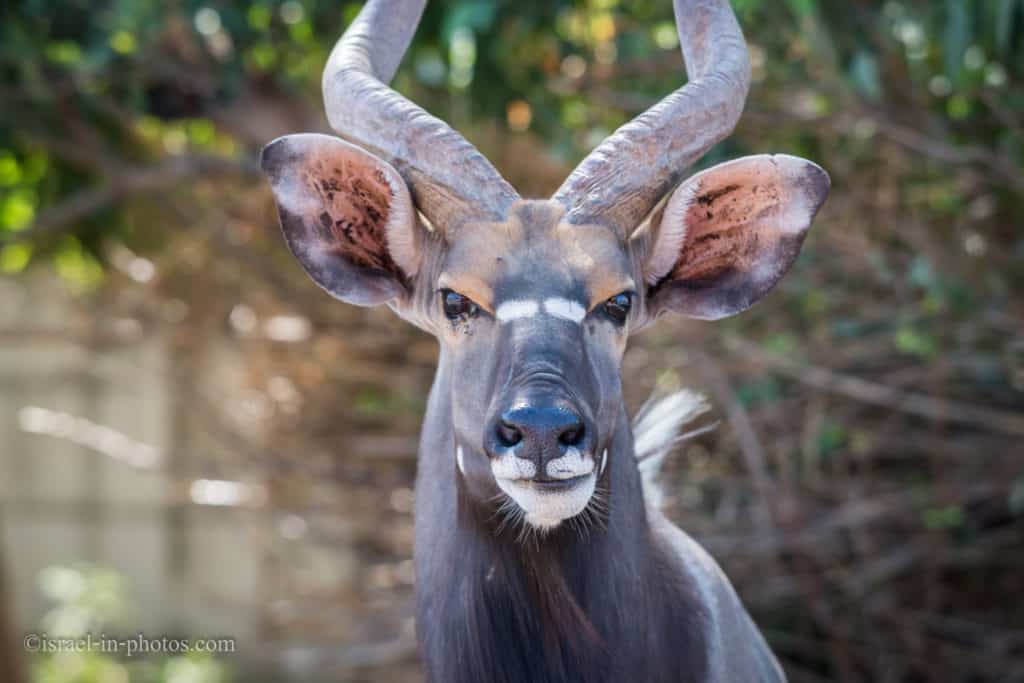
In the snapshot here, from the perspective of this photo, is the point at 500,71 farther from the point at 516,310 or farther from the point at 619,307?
the point at 516,310

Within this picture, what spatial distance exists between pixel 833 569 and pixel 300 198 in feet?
14.3

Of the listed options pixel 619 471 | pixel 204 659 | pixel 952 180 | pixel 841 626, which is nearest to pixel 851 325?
pixel 952 180

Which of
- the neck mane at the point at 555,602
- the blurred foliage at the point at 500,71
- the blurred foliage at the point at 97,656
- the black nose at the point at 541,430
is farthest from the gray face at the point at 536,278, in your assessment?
the blurred foliage at the point at 97,656

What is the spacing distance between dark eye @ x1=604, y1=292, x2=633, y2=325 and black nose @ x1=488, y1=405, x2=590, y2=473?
1.52 feet

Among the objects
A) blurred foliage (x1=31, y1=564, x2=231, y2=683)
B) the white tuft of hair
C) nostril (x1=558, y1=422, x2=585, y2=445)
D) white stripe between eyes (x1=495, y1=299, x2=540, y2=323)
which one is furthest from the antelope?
blurred foliage (x1=31, y1=564, x2=231, y2=683)

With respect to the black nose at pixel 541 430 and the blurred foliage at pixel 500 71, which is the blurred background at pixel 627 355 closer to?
the blurred foliage at pixel 500 71

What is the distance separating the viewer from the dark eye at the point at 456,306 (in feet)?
11.2

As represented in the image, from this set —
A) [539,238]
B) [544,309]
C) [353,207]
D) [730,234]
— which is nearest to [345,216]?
[353,207]

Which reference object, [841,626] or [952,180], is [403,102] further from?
[841,626]

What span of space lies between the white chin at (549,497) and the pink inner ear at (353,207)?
0.81 m

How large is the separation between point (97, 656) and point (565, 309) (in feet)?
25.7

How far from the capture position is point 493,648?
11.3 feet

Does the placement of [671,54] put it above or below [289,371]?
above

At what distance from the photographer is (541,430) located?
117 inches
